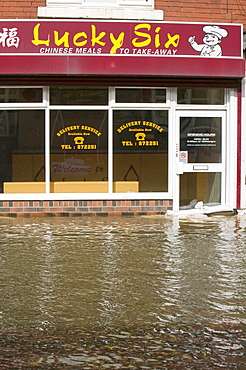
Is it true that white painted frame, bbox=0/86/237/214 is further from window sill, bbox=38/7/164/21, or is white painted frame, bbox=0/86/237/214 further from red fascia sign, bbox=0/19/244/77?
window sill, bbox=38/7/164/21

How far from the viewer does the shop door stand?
12609mm

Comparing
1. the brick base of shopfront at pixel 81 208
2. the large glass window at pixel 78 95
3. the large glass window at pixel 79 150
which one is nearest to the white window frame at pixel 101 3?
the large glass window at pixel 78 95

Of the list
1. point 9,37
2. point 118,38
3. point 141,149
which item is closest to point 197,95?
point 141,149

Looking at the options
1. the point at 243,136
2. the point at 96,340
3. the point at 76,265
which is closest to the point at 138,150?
the point at 243,136

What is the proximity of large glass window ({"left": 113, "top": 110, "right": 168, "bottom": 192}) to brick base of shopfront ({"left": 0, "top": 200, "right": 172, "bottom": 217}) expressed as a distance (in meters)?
0.36

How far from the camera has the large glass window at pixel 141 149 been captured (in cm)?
1247

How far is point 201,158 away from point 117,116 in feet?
6.21

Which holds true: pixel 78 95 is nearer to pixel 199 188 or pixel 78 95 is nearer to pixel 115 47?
pixel 115 47

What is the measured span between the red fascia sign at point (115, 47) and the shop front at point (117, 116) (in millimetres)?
19

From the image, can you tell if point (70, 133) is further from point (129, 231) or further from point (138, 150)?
point (129, 231)

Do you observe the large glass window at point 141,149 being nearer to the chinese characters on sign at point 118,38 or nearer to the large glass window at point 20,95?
the chinese characters on sign at point 118,38

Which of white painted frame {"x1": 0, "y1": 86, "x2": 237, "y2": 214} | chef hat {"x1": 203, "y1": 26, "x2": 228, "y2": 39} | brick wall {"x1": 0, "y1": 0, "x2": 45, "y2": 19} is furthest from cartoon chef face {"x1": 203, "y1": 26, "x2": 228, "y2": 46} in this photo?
brick wall {"x1": 0, "y1": 0, "x2": 45, "y2": 19}

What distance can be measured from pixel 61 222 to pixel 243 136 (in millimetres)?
4127

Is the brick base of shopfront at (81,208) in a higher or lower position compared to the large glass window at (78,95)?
lower
